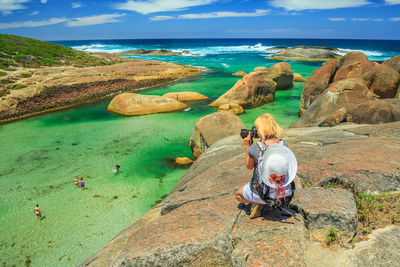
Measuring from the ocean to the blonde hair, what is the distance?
8630 mm

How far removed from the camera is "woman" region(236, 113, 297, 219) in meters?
3.25

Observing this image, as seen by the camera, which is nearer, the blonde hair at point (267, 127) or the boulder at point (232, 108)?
the blonde hair at point (267, 127)

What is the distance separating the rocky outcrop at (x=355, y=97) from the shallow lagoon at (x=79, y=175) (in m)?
5.72

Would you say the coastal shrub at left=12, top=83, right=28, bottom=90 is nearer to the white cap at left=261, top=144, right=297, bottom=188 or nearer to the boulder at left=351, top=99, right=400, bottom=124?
the white cap at left=261, top=144, right=297, bottom=188

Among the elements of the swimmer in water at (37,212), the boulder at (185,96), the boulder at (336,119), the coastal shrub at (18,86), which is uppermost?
the coastal shrub at (18,86)

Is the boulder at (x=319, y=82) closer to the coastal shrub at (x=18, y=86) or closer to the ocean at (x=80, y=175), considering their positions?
the ocean at (x=80, y=175)

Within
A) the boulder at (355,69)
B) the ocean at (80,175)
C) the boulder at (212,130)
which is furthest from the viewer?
the boulder at (355,69)

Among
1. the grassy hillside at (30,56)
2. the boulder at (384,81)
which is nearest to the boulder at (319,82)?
the boulder at (384,81)

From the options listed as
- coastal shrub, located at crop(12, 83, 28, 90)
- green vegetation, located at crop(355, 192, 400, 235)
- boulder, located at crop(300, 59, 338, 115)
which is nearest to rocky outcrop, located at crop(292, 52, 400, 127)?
boulder, located at crop(300, 59, 338, 115)

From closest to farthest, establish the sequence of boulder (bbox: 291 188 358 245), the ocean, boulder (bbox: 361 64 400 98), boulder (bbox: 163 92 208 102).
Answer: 1. boulder (bbox: 291 188 358 245)
2. the ocean
3. boulder (bbox: 361 64 400 98)
4. boulder (bbox: 163 92 208 102)

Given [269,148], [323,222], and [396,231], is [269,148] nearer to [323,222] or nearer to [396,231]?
[323,222]

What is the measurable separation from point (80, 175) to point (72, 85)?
24189 millimetres

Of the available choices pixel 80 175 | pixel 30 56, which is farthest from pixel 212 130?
pixel 30 56

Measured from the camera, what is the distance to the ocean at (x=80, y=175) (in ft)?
30.8
